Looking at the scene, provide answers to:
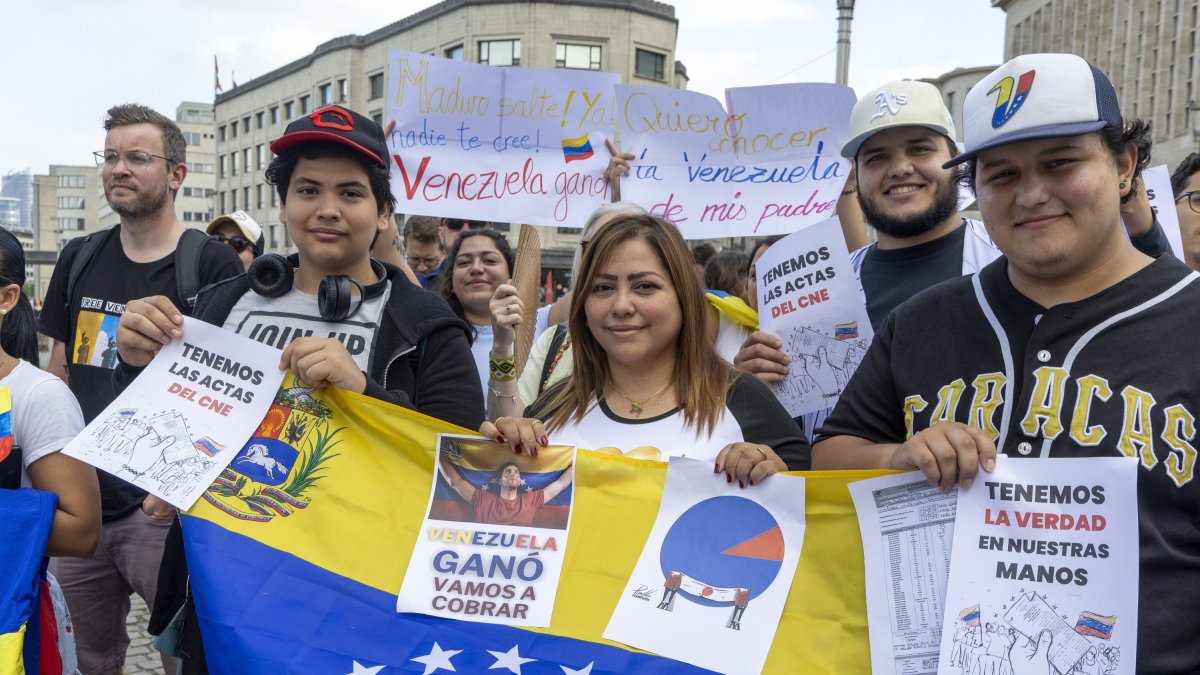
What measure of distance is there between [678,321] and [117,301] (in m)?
2.56

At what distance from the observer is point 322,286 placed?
264 cm

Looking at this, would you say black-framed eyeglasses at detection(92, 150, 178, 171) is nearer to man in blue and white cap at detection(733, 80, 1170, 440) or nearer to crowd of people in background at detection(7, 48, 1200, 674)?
crowd of people in background at detection(7, 48, 1200, 674)

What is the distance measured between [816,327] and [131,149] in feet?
9.96

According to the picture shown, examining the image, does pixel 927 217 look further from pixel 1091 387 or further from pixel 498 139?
pixel 498 139

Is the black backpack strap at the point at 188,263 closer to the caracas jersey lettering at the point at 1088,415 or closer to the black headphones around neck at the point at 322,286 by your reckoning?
the black headphones around neck at the point at 322,286

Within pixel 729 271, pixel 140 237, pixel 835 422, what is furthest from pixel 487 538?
pixel 729 271

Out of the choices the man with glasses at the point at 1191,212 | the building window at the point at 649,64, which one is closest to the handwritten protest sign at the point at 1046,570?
the man with glasses at the point at 1191,212

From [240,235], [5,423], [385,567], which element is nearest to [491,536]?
[385,567]

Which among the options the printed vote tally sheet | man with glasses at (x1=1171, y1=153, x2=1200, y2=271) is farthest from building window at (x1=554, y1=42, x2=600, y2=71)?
the printed vote tally sheet

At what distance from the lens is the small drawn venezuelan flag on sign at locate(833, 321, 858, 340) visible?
3146mm

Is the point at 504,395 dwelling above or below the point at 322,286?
below

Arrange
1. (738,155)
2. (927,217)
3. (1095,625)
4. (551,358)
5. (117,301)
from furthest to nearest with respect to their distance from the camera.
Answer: (738,155) < (117,301) < (551,358) < (927,217) < (1095,625)

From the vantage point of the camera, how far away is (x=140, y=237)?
4078 millimetres

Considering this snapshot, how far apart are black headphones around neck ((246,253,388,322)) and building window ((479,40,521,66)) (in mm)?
47574
